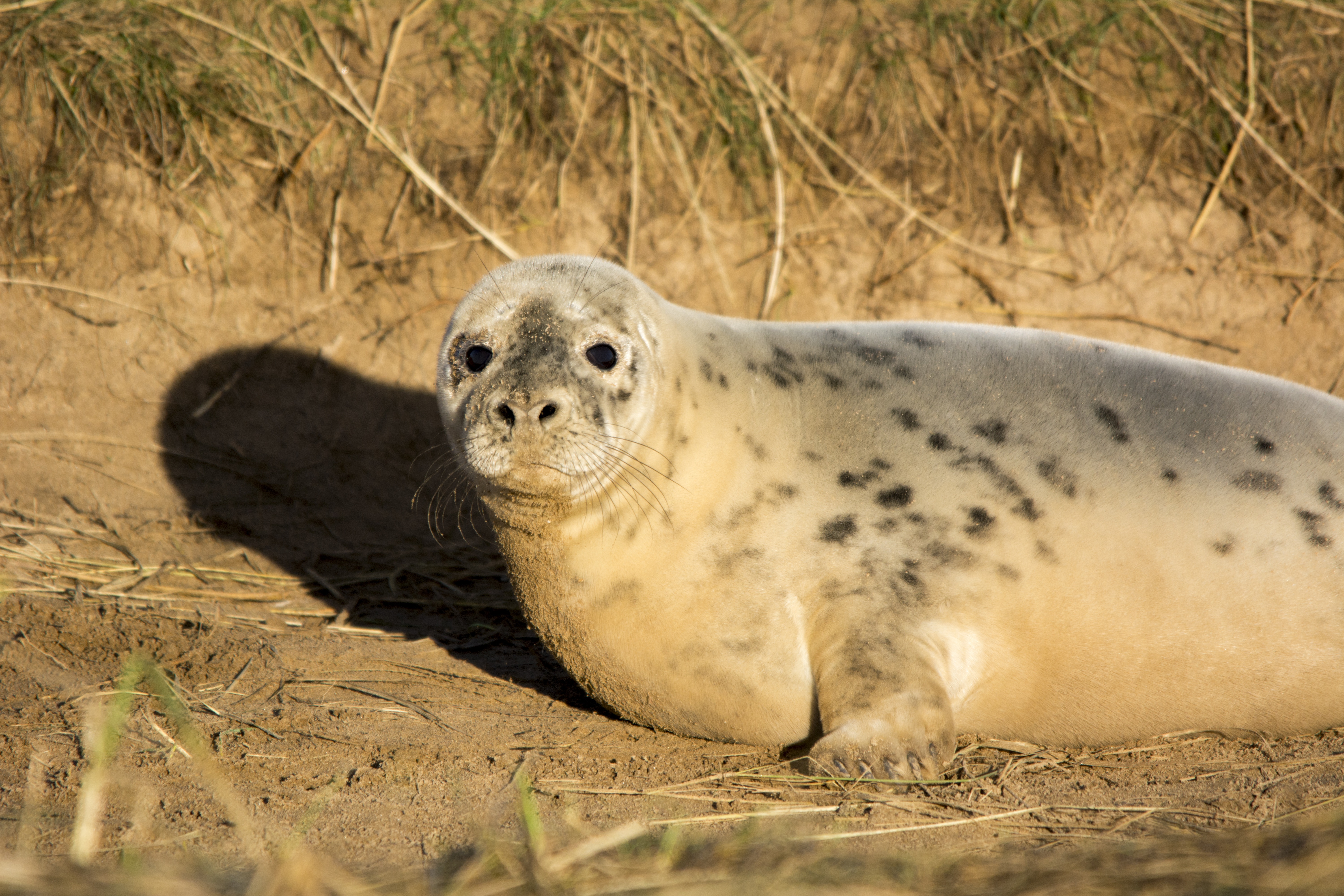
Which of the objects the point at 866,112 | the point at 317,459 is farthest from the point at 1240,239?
the point at 317,459

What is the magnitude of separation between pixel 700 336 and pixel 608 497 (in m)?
0.49

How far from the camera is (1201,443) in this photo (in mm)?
2762

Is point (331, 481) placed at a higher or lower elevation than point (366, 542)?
higher

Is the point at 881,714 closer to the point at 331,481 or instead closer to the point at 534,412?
the point at 534,412

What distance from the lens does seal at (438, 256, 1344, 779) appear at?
254 centimetres

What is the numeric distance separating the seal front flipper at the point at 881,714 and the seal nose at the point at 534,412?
809 millimetres

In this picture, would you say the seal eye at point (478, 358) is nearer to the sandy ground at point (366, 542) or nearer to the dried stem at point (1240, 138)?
the sandy ground at point (366, 542)

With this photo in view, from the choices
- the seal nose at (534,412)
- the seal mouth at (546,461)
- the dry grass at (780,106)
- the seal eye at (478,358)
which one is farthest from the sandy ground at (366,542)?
the seal eye at (478,358)

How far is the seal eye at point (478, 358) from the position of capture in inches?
101

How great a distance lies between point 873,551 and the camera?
2.60m

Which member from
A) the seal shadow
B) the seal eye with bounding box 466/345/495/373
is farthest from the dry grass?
the seal eye with bounding box 466/345/495/373

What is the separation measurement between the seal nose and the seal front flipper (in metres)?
0.81

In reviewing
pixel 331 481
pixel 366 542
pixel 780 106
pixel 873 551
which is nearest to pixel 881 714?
pixel 873 551

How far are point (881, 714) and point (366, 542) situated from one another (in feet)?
8.04
